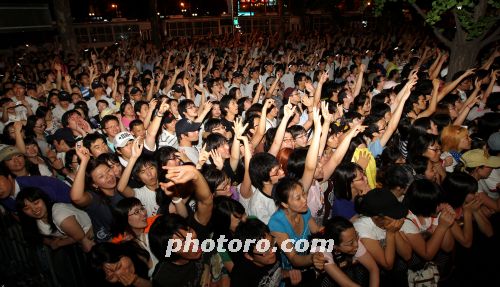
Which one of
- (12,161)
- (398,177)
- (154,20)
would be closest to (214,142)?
(398,177)

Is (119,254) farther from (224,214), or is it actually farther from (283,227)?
(283,227)

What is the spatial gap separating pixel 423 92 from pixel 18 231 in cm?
628

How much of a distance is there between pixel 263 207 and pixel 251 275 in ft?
2.62

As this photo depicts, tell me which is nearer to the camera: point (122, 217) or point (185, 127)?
point (122, 217)

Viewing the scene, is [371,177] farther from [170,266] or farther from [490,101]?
[490,101]

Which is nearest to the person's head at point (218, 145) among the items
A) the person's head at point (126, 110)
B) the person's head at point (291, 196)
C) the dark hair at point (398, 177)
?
the person's head at point (291, 196)

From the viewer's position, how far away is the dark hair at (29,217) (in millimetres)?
2863

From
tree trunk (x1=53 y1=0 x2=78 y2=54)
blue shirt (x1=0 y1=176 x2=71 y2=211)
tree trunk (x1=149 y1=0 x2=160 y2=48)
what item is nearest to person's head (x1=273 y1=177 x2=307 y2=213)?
blue shirt (x1=0 y1=176 x2=71 y2=211)

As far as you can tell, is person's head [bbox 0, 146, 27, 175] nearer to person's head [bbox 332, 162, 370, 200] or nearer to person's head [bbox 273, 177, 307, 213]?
person's head [bbox 273, 177, 307, 213]

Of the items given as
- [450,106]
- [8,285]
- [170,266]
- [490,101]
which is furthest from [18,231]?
[490,101]

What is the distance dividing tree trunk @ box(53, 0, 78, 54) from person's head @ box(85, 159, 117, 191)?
31.5 ft

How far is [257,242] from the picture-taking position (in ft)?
7.48

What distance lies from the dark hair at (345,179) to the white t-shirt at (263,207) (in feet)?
2.23

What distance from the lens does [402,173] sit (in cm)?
311
